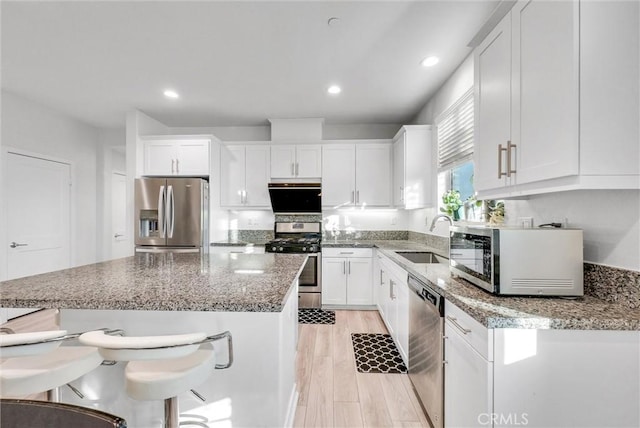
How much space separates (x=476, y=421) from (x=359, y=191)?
3110 millimetres

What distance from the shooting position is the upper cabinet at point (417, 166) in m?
3.40

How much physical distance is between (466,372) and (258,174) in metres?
3.49

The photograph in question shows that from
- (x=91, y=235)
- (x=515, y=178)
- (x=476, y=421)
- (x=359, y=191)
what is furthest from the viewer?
(x=91, y=235)

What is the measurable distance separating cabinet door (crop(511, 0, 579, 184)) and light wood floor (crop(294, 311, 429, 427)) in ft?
Answer: 5.22

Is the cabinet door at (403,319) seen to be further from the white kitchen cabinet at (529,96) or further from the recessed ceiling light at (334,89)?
the recessed ceiling light at (334,89)

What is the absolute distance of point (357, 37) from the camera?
2.18 metres

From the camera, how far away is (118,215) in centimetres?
502

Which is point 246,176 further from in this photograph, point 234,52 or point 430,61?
point 430,61

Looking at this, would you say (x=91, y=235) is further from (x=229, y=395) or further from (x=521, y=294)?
(x=521, y=294)

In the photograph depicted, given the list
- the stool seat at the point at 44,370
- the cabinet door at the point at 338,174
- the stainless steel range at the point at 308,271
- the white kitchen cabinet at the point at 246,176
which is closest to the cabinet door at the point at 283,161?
the white kitchen cabinet at the point at 246,176

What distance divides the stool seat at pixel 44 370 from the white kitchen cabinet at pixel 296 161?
3.10 m

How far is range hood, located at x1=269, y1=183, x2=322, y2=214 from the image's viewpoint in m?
3.98

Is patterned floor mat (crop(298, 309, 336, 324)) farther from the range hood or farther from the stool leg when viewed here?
the stool leg

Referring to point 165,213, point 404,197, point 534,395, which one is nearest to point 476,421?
point 534,395
